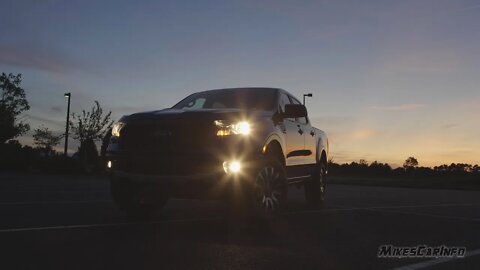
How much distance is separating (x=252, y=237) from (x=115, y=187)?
2039 mm

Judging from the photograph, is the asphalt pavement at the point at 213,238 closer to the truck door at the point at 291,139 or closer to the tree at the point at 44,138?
the truck door at the point at 291,139

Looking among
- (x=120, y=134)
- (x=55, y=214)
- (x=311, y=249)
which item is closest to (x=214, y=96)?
(x=120, y=134)

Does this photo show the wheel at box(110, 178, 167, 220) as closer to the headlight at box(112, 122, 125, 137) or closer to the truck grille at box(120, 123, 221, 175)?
the truck grille at box(120, 123, 221, 175)

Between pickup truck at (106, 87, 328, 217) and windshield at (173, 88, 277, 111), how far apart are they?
0.58 meters

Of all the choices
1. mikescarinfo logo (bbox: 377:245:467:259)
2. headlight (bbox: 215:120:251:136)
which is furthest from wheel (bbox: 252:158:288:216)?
A: mikescarinfo logo (bbox: 377:245:467:259)

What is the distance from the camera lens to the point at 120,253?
15.7 feet

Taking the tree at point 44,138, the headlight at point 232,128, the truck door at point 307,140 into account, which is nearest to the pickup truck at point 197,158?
the headlight at point 232,128

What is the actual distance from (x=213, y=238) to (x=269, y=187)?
1.40 m

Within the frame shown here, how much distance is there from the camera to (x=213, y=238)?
580 cm

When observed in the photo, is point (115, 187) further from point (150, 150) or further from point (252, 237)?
point (252, 237)

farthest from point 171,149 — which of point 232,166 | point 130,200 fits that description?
point 130,200

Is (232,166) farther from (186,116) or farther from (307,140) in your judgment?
(307,140)

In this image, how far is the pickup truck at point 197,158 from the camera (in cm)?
627

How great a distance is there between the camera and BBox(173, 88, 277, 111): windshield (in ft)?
26.2
